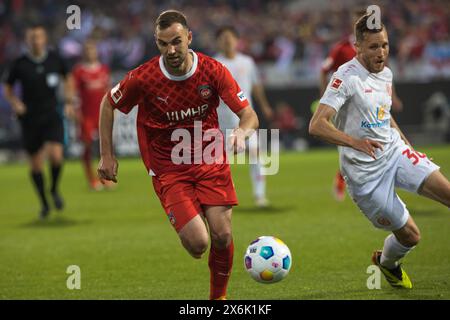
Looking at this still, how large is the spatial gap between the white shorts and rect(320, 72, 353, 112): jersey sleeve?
631 mm

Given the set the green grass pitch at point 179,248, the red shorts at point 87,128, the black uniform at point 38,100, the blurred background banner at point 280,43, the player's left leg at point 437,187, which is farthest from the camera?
the blurred background banner at point 280,43

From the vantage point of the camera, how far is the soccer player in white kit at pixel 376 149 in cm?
657

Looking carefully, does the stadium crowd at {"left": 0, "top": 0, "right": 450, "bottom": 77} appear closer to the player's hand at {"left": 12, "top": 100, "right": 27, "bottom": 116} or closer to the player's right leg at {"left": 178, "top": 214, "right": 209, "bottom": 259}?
the player's hand at {"left": 12, "top": 100, "right": 27, "bottom": 116}

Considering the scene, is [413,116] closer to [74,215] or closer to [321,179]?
[321,179]

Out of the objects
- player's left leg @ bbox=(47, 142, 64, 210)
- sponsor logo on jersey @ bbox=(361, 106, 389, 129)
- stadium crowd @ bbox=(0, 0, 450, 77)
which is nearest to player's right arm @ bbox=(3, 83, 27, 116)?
player's left leg @ bbox=(47, 142, 64, 210)

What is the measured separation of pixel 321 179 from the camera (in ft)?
54.3

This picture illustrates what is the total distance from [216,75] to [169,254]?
3.20 metres

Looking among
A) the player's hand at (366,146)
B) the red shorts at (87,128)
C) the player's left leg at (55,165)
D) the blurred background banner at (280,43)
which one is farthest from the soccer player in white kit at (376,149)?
the blurred background banner at (280,43)

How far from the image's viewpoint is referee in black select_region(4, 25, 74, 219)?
1256cm

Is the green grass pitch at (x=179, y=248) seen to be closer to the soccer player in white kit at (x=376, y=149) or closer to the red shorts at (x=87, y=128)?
the soccer player in white kit at (x=376, y=149)

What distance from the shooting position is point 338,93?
A: 6578 mm

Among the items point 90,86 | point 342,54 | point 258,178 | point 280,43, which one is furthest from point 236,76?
point 280,43

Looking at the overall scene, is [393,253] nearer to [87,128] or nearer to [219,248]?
[219,248]

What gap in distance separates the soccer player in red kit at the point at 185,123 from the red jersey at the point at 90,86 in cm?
1011
